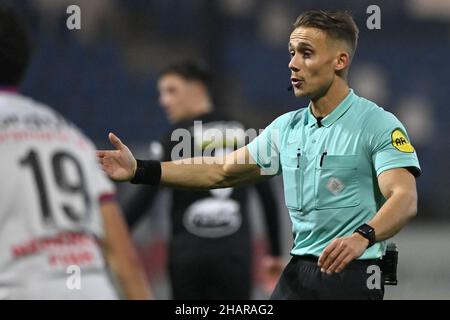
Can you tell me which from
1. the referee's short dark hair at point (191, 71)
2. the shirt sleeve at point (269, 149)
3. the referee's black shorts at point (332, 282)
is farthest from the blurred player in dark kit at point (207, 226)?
the referee's black shorts at point (332, 282)

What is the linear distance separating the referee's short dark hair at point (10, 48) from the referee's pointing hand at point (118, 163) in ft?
3.84

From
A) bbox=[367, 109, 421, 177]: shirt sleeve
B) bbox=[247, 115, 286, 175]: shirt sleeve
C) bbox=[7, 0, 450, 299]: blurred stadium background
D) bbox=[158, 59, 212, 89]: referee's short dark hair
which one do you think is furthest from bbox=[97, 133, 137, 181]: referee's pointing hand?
bbox=[7, 0, 450, 299]: blurred stadium background

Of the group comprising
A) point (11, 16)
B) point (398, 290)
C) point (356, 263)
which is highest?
point (11, 16)

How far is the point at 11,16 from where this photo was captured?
11.2ft

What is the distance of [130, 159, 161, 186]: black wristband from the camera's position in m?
4.63

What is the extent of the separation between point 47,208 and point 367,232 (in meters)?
1.38

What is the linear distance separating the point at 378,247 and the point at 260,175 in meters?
0.76

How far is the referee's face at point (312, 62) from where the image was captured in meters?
4.44

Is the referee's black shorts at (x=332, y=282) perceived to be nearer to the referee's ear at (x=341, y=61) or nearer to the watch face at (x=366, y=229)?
the watch face at (x=366, y=229)

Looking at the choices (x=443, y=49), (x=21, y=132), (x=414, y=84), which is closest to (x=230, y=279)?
(x=21, y=132)

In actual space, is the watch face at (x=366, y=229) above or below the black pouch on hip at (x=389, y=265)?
above

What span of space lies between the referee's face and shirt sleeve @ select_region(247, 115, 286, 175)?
241mm

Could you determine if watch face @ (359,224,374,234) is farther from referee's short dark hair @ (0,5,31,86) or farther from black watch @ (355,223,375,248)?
referee's short dark hair @ (0,5,31,86)
